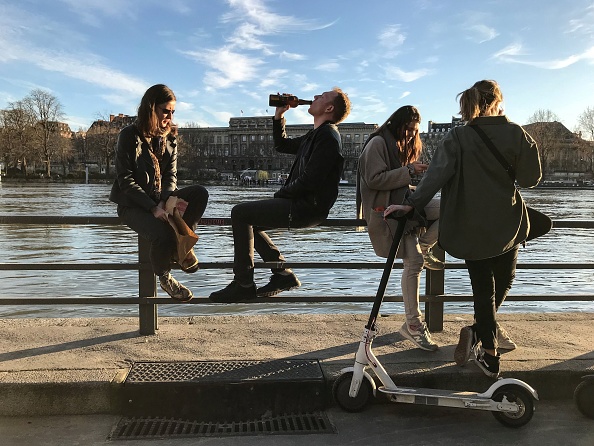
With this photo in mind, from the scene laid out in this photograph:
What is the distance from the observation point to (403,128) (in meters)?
4.03

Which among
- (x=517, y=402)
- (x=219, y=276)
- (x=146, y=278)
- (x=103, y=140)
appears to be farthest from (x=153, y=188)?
(x=103, y=140)

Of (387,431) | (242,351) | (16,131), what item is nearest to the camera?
(387,431)

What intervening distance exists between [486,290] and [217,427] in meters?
1.91

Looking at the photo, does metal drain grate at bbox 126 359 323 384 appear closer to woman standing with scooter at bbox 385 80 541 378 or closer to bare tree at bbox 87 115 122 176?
woman standing with scooter at bbox 385 80 541 378

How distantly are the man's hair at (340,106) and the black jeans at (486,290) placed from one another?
136 cm

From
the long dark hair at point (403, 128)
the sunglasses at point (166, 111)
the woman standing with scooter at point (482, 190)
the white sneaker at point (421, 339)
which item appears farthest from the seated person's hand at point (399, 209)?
the sunglasses at point (166, 111)

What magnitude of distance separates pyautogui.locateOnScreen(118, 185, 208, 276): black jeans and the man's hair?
44.2 inches

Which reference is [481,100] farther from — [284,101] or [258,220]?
[258,220]

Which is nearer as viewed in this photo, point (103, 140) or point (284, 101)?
point (284, 101)

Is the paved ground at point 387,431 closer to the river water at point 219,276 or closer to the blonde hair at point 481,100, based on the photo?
the blonde hair at point 481,100

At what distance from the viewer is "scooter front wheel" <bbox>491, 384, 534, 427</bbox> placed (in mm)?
3262

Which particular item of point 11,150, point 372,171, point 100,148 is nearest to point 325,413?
point 372,171

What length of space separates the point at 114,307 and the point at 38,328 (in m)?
4.75

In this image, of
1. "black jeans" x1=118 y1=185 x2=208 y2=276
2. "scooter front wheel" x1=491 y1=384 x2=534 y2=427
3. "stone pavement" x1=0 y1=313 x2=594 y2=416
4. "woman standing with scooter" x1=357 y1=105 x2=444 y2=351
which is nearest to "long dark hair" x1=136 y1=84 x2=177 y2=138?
"black jeans" x1=118 y1=185 x2=208 y2=276
